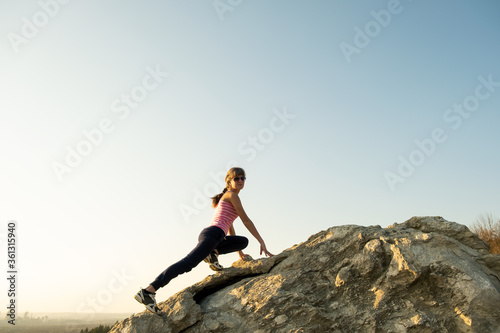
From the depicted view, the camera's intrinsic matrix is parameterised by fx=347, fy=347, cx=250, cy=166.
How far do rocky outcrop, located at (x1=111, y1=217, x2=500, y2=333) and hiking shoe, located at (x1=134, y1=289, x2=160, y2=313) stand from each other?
0.32 feet

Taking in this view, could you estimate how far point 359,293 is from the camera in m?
4.89

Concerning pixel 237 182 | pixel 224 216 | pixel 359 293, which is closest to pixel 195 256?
pixel 224 216

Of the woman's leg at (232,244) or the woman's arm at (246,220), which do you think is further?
the woman's leg at (232,244)

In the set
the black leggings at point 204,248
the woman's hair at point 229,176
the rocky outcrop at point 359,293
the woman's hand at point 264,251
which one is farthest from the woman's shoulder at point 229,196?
the rocky outcrop at point 359,293

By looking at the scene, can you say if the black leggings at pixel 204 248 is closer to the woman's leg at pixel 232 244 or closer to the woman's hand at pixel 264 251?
the woman's leg at pixel 232 244

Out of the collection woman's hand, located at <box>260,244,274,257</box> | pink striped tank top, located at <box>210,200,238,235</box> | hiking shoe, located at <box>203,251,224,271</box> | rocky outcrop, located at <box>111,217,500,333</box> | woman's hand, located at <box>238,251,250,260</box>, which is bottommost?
rocky outcrop, located at <box>111,217,500,333</box>

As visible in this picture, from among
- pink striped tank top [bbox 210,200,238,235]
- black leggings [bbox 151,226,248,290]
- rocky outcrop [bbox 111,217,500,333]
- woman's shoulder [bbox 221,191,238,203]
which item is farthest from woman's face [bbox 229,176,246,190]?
rocky outcrop [bbox 111,217,500,333]

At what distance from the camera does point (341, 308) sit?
480 cm

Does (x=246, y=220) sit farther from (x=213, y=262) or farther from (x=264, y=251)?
(x=213, y=262)

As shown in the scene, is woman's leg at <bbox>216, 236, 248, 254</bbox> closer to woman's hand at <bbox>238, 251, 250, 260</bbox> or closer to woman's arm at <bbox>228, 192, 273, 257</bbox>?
woman's hand at <bbox>238, 251, 250, 260</bbox>

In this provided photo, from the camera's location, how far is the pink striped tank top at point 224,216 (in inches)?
225

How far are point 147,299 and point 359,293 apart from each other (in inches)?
117

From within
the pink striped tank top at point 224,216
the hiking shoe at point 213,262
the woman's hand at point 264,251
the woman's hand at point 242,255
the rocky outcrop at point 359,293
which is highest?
the pink striped tank top at point 224,216

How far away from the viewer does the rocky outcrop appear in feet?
14.9
